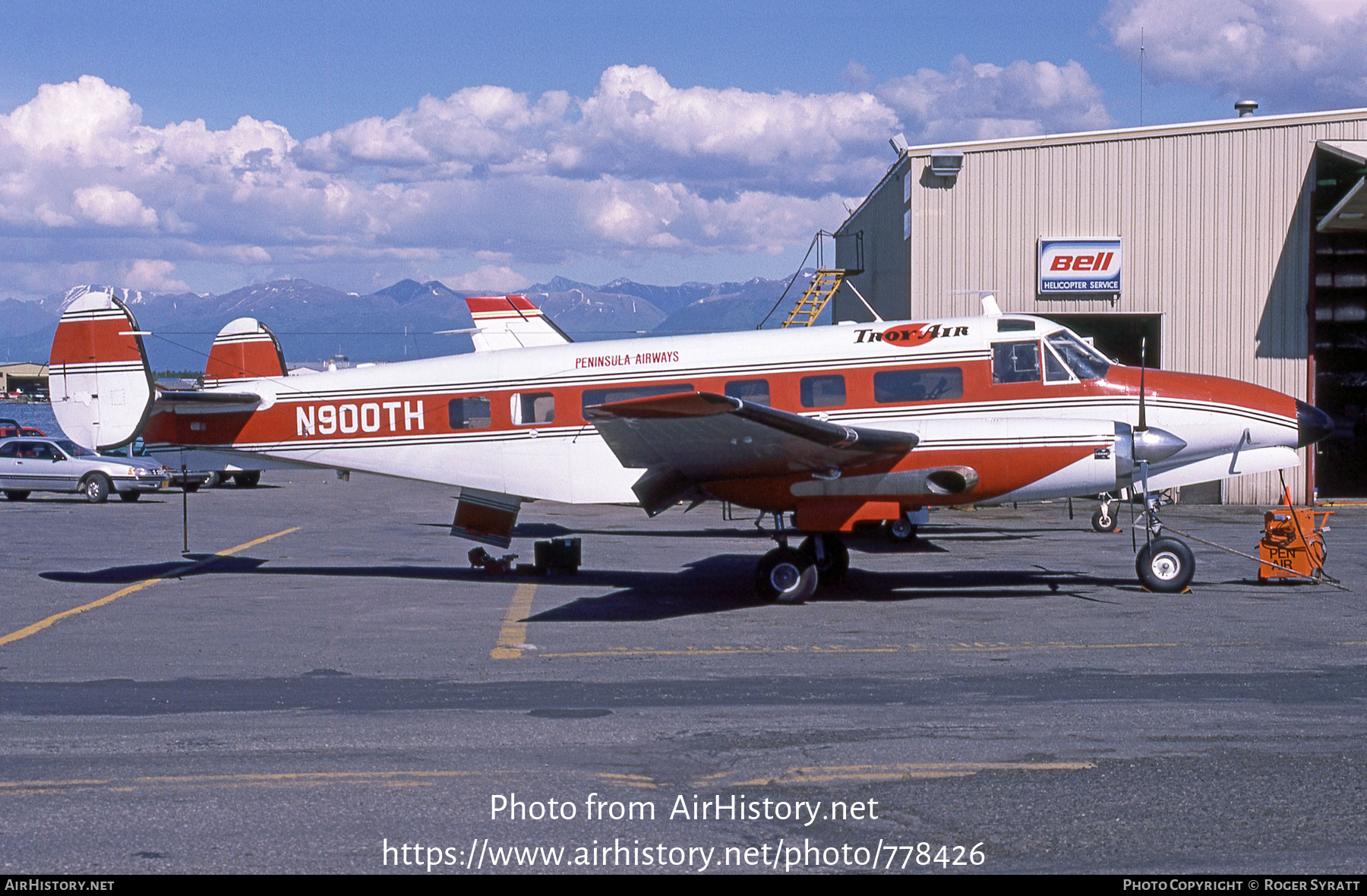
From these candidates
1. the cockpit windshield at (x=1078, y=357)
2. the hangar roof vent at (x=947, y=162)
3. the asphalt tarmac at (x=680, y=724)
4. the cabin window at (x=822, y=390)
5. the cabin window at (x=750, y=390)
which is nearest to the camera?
the asphalt tarmac at (x=680, y=724)

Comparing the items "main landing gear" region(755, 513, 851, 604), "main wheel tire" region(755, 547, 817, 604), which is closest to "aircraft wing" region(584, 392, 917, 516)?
"main landing gear" region(755, 513, 851, 604)

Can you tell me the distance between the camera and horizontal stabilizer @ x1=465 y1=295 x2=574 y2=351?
29.4 meters

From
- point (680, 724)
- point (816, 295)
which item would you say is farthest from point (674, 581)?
point (816, 295)

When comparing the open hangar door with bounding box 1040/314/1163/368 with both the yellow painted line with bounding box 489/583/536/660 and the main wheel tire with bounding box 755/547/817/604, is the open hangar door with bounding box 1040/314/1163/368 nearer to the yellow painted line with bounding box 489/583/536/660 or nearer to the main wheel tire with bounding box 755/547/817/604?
the main wheel tire with bounding box 755/547/817/604

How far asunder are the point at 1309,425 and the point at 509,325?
19.8 meters

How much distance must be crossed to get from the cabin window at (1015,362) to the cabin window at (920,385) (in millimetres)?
458

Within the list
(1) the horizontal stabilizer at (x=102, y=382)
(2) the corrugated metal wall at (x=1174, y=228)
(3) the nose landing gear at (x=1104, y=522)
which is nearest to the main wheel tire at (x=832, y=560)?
(3) the nose landing gear at (x=1104, y=522)

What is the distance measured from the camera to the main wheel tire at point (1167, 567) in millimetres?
14430

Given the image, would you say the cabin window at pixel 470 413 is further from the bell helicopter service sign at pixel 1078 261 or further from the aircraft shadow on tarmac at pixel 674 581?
the bell helicopter service sign at pixel 1078 261

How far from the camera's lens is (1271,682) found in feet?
30.9

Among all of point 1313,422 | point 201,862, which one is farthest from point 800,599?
point 201,862

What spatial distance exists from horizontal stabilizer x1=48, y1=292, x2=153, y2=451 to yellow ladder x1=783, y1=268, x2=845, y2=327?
20.9 meters

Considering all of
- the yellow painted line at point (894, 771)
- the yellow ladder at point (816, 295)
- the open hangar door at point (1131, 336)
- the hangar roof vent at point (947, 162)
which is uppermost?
the hangar roof vent at point (947, 162)

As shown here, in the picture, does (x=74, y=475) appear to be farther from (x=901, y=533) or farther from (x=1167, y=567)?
(x=1167, y=567)
